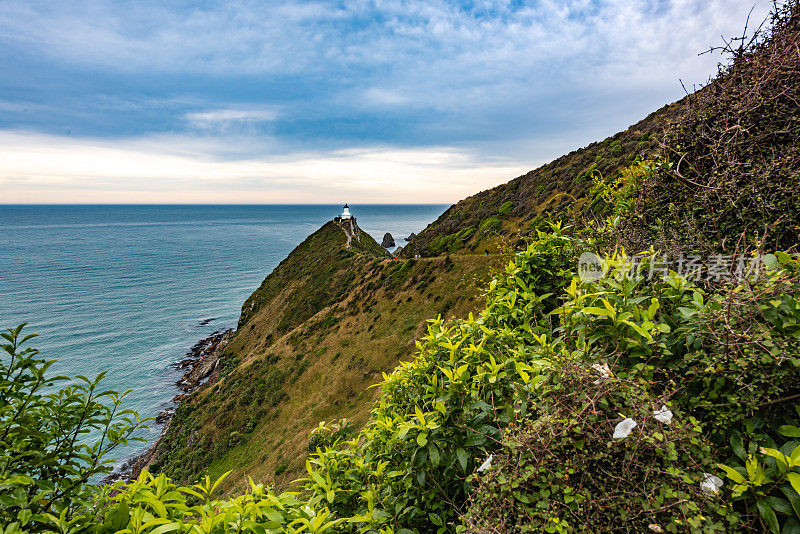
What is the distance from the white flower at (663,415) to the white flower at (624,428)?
187 mm

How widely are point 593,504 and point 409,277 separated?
36993 mm

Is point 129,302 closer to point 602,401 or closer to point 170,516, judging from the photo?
point 170,516

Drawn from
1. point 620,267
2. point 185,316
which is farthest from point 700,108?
point 185,316

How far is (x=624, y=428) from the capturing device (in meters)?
2.23

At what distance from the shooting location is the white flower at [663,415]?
7.38ft

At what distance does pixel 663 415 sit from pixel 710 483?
1.33ft

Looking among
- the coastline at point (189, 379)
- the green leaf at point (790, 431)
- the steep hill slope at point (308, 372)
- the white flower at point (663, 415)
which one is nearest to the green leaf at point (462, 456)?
the white flower at point (663, 415)

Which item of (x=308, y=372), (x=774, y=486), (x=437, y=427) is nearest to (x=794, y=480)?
(x=774, y=486)

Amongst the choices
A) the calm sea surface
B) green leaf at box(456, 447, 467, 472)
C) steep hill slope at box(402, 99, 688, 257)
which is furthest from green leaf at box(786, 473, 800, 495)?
steep hill slope at box(402, 99, 688, 257)

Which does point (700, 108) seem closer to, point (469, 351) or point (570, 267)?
point (570, 267)

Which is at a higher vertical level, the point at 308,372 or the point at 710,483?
the point at 710,483

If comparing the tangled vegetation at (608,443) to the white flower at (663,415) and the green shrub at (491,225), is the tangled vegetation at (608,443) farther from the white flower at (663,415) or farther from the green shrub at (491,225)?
the green shrub at (491,225)

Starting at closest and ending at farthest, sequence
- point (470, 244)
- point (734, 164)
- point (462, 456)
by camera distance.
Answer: point (462, 456) < point (734, 164) < point (470, 244)

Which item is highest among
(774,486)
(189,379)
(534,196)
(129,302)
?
(534,196)
